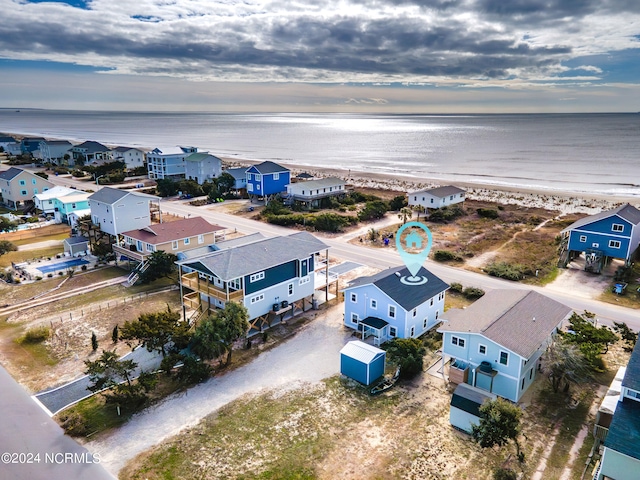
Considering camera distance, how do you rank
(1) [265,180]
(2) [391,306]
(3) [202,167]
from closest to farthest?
(2) [391,306] → (1) [265,180] → (3) [202,167]

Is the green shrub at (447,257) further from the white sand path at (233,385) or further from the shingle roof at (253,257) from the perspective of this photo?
the white sand path at (233,385)

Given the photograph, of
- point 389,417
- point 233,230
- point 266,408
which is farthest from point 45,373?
point 233,230

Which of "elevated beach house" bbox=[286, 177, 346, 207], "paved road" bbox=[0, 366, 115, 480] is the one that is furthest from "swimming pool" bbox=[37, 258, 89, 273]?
"elevated beach house" bbox=[286, 177, 346, 207]

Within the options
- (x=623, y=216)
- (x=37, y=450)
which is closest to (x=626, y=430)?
(x=37, y=450)

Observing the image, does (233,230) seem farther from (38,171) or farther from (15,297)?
(38,171)

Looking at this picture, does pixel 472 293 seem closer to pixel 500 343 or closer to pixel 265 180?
pixel 500 343

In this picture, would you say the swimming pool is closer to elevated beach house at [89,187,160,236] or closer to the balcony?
Answer: elevated beach house at [89,187,160,236]

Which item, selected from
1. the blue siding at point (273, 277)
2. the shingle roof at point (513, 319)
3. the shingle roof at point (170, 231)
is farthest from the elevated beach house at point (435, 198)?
the blue siding at point (273, 277)

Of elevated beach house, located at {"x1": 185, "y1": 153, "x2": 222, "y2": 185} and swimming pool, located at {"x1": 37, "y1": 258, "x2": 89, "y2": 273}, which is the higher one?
elevated beach house, located at {"x1": 185, "y1": 153, "x2": 222, "y2": 185}
